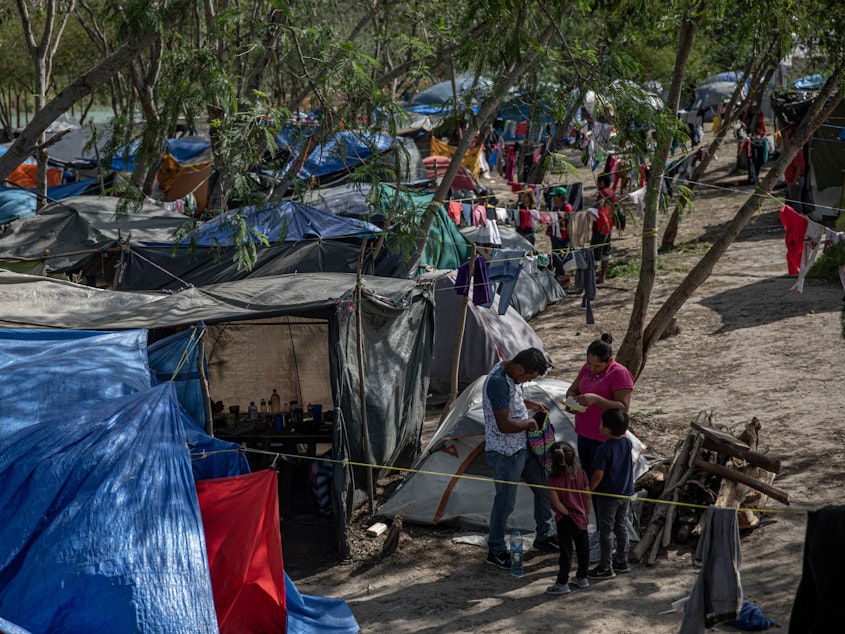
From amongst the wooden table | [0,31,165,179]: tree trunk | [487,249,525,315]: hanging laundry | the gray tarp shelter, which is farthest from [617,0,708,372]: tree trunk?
[0,31,165,179]: tree trunk

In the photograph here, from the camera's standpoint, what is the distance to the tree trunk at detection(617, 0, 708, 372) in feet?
27.0

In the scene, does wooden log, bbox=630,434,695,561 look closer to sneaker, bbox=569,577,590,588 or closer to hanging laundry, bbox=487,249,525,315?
sneaker, bbox=569,577,590,588

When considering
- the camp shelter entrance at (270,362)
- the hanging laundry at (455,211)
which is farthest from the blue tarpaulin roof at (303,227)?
the camp shelter entrance at (270,362)

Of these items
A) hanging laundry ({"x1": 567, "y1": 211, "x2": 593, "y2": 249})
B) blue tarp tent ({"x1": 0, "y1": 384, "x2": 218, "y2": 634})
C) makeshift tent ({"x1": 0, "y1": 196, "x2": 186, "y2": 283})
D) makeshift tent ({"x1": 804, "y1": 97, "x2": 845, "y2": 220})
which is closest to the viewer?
blue tarp tent ({"x1": 0, "y1": 384, "x2": 218, "y2": 634})

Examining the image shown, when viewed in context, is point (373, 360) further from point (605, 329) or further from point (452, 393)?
point (605, 329)

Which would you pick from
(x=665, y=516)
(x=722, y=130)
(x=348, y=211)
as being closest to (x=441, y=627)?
(x=665, y=516)

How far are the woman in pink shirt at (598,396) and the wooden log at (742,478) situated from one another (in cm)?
82

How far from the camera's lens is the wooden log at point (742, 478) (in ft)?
20.4

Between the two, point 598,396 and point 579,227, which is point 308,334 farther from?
point 579,227

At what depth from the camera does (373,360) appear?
25.0 feet

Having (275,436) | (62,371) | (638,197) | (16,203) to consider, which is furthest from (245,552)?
(16,203)

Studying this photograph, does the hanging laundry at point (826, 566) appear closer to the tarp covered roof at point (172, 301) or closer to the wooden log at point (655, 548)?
the wooden log at point (655, 548)

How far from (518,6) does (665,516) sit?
4815 millimetres

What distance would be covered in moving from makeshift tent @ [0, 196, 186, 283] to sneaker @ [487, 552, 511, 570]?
20.6 ft
